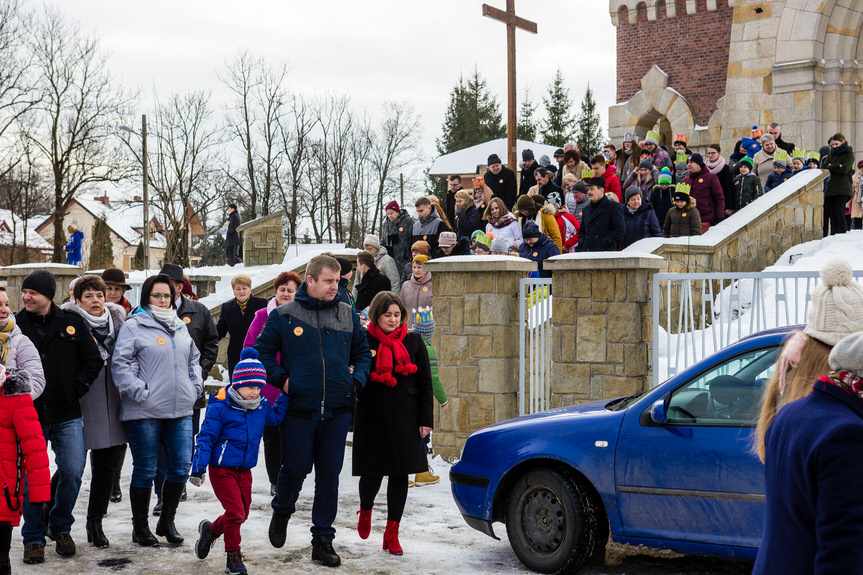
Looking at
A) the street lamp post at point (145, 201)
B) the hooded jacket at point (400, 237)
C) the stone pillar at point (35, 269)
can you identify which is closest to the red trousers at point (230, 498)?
the hooded jacket at point (400, 237)

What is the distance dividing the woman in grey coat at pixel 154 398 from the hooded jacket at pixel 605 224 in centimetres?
555

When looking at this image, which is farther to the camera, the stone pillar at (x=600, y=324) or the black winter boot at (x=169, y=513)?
the stone pillar at (x=600, y=324)

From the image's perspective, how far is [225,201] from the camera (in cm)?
4659

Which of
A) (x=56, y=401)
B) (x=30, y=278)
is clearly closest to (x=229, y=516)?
(x=56, y=401)

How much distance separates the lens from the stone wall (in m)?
21.6

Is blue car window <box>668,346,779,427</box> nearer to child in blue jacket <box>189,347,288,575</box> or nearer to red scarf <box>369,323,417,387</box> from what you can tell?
red scarf <box>369,323,417,387</box>

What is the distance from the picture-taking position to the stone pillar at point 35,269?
1628cm

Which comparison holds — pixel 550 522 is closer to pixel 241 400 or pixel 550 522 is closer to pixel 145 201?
pixel 241 400

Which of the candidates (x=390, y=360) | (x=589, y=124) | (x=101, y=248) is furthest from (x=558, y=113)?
(x=390, y=360)

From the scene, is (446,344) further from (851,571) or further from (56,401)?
(851,571)

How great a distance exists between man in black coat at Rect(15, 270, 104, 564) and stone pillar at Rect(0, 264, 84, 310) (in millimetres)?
10363

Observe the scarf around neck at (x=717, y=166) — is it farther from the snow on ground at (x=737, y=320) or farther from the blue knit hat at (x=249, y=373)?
the blue knit hat at (x=249, y=373)

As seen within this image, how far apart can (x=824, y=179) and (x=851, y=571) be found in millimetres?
13352

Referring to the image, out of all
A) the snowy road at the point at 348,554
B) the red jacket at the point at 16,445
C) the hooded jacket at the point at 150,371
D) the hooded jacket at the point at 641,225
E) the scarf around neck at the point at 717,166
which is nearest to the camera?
the red jacket at the point at 16,445
